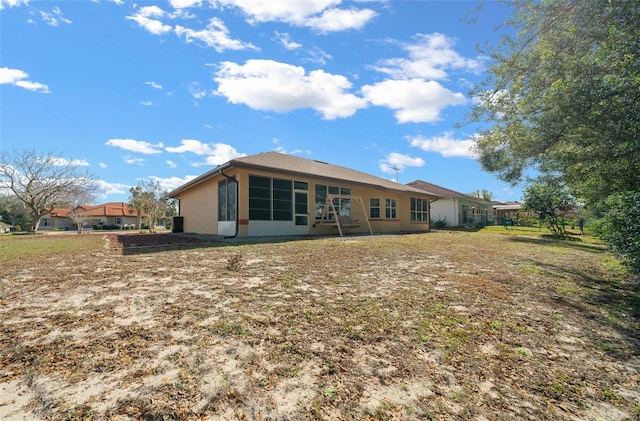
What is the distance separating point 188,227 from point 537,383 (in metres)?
18.8

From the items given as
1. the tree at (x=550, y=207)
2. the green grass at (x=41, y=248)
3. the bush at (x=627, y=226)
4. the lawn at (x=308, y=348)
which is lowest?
the lawn at (x=308, y=348)

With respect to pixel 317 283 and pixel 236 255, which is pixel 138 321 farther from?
pixel 236 255

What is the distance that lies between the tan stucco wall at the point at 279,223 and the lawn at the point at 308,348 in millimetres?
6830

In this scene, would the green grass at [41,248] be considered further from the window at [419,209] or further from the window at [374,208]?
the window at [419,209]

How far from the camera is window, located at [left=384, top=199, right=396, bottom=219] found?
1865 centimetres

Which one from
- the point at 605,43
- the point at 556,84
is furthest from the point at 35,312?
the point at 605,43

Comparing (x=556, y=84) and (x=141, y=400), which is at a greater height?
(x=556, y=84)

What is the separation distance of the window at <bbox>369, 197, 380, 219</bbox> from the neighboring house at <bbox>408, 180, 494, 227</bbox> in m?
10.6

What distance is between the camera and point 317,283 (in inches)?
178

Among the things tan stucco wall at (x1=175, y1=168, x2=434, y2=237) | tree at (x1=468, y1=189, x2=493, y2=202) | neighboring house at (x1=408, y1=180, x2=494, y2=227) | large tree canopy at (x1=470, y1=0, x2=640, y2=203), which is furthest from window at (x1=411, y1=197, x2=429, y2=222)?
tree at (x1=468, y1=189, x2=493, y2=202)

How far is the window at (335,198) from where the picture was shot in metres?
14.2

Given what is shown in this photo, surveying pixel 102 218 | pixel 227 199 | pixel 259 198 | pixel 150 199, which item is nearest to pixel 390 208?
pixel 259 198

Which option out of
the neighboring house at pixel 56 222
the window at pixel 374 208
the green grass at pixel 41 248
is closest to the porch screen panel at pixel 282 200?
the green grass at pixel 41 248

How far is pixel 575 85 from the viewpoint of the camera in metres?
4.41
